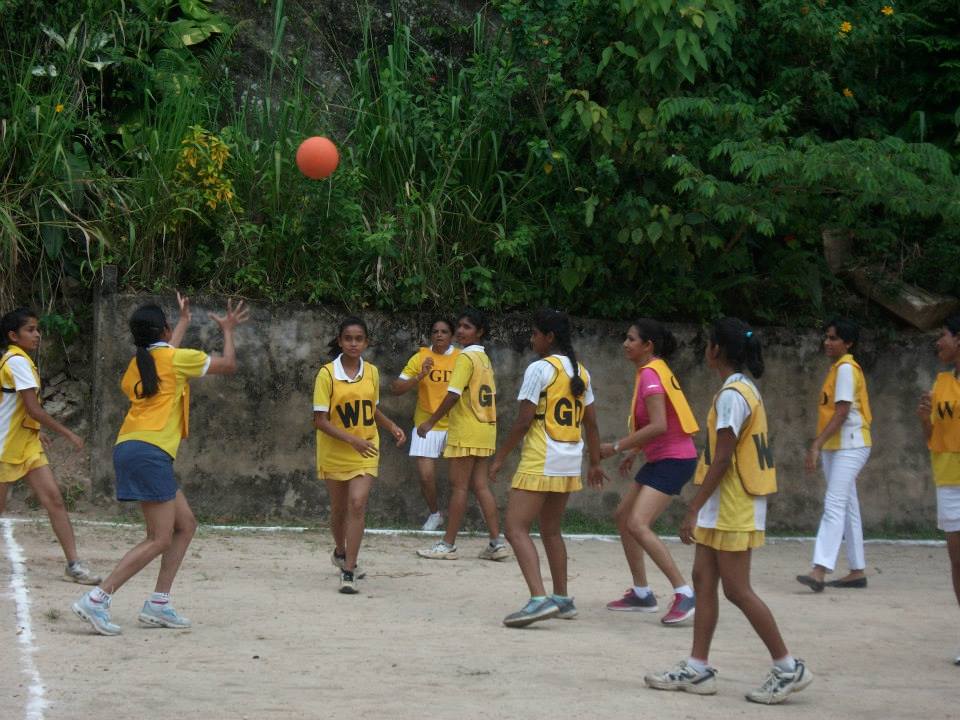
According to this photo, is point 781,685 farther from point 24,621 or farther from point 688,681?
point 24,621

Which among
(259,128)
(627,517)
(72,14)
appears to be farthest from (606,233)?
(72,14)

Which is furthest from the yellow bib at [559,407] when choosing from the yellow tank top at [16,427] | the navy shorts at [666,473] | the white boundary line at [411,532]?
the white boundary line at [411,532]

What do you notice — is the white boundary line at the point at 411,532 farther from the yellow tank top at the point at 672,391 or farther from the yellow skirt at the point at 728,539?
the yellow skirt at the point at 728,539

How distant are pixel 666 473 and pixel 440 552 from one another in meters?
2.59

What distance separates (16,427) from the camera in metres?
8.05

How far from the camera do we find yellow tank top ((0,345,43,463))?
26.3 ft

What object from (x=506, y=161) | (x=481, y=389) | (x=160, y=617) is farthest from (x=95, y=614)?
(x=506, y=161)

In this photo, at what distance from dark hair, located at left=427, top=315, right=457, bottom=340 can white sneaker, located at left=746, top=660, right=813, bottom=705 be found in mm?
5507

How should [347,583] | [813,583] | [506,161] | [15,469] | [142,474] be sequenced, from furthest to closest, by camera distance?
[506,161], [813,583], [347,583], [15,469], [142,474]

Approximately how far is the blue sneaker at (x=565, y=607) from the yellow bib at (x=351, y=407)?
5.63ft

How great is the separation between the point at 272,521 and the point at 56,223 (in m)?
3.29

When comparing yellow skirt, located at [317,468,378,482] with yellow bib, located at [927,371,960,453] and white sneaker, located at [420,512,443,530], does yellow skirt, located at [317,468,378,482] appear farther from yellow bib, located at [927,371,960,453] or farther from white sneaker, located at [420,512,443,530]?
yellow bib, located at [927,371,960,453]

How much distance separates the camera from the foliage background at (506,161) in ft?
36.8

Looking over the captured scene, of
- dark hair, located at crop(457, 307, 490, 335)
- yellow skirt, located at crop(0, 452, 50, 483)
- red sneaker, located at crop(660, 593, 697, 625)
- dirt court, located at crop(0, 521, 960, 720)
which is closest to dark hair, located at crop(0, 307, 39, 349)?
yellow skirt, located at crop(0, 452, 50, 483)
